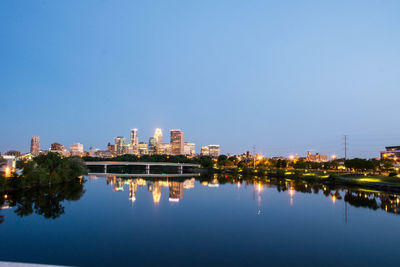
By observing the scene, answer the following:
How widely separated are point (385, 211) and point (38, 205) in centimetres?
4377

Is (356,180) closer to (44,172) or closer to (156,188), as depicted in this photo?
(156,188)

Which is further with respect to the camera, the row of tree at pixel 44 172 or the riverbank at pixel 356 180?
the riverbank at pixel 356 180

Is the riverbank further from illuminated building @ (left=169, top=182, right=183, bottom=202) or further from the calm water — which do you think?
illuminated building @ (left=169, top=182, right=183, bottom=202)

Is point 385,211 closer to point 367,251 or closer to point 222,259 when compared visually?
point 367,251

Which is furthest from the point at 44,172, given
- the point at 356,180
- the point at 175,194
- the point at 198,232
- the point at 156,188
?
the point at 356,180

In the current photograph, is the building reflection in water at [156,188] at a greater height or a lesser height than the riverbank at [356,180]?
lesser

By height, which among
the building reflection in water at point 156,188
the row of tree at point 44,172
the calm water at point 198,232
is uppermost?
the row of tree at point 44,172

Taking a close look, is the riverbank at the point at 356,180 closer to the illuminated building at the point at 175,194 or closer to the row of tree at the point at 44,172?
the illuminated building at the point at 175,194

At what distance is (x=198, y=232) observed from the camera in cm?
2430

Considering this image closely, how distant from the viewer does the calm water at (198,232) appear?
18.1 metres

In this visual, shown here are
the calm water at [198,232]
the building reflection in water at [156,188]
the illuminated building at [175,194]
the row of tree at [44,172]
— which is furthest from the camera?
the building reflection in water at [156,188]

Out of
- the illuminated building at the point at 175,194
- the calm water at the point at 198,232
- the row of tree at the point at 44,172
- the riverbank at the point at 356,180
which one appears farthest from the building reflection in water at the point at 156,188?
the riverbank at the point at 356,180

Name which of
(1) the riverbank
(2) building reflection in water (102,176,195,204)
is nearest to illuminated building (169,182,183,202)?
(2) building reflection in water (102,176,195,204)

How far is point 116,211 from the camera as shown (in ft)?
112
